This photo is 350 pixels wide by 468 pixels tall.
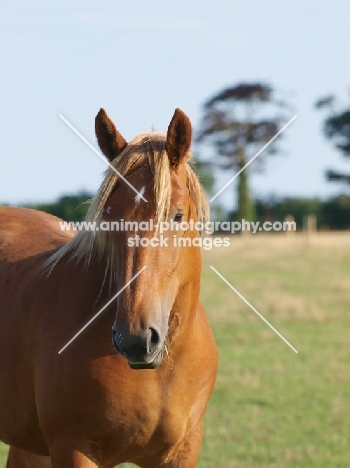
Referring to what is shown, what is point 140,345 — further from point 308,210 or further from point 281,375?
point 308,210

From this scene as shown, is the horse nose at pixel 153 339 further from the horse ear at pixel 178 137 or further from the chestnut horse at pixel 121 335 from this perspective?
the horse ear at pixel 178 137

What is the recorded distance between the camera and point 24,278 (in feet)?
12.3

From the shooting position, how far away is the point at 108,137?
10.1ft

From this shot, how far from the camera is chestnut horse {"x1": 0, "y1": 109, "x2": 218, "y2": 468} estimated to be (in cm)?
276

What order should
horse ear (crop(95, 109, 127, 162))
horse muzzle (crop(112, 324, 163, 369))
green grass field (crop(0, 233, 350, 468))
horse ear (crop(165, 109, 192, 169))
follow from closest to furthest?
horse muzzle (crop(112, 324, 163, 369)), horse ear (crop(165, 109, 192, 169)), horse ear (crop(95, 109, 127, 162)), green grass field (crop(0, 233, 350, 468))

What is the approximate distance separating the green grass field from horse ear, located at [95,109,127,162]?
291 cm

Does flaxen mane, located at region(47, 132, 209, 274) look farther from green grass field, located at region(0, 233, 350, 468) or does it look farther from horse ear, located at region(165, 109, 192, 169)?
green grass field, located at region(0, 233, 350, 468)

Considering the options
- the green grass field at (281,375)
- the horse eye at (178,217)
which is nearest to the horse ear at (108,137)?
the horse eye at (178,217)

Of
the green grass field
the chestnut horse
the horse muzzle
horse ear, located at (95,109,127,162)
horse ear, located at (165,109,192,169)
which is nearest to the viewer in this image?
the horse muzzle

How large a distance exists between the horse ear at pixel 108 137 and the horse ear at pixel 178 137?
23 centimetres

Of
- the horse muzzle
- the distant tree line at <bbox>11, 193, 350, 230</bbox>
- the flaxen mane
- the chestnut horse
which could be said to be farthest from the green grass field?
the distant tree line at <bbox>11, 193, 350, 230</bbox>

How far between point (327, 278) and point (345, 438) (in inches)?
Answer: 463

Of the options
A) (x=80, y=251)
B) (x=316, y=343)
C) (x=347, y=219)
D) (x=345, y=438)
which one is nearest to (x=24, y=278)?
(x=80, y=251)

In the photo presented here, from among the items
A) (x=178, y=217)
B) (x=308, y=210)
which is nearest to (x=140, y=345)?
(x=178, y=217)
